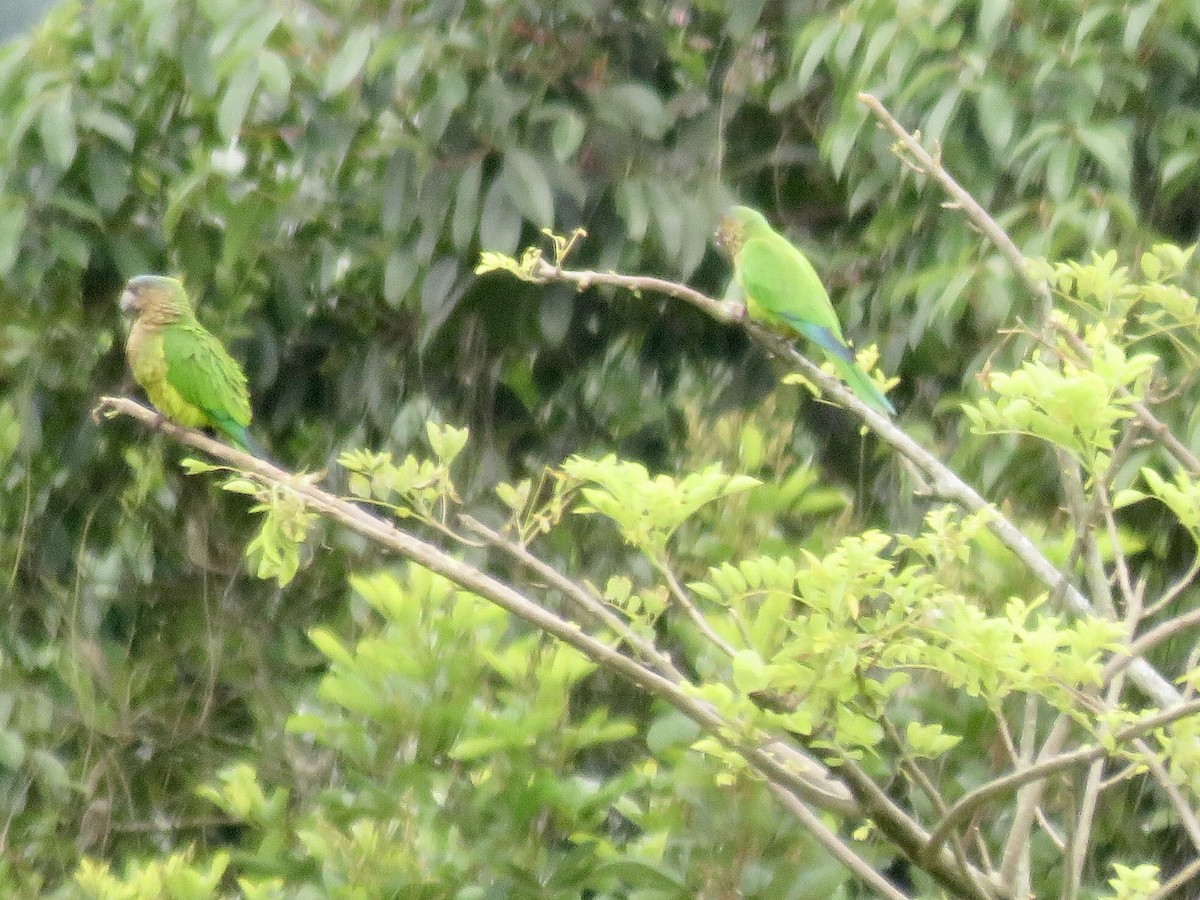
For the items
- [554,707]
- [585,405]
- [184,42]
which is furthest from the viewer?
[585,405]

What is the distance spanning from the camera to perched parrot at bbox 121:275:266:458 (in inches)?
119

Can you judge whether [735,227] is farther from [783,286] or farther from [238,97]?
[238,97]

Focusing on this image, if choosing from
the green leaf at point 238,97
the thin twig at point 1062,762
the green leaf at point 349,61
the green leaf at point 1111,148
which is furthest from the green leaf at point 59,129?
the thin twig at point 1062,762

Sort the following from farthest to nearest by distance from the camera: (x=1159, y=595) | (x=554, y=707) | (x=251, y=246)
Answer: (x=251, y=246) → (x=1159, y=595) → (x=554, y=707)

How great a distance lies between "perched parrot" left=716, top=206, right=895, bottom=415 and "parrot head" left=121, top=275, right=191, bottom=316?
1052 mm

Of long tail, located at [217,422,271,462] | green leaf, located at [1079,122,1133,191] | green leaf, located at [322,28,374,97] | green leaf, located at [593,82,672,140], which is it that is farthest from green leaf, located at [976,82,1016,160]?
long tail, located at [217,422,271,462]

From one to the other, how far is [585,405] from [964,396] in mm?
889

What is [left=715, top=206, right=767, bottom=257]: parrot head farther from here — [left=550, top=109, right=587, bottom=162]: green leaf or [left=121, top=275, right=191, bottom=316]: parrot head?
[left=121, top=275, right=191, bottom=316]: parrot head

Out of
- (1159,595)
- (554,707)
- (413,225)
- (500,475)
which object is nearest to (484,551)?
(500,475)

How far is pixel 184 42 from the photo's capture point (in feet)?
9.00

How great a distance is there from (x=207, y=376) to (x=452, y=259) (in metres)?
0.72

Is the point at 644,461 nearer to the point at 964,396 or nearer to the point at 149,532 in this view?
the point at 964,396

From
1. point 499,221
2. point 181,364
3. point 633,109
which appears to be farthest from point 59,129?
point 633,109

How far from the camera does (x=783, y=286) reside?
2.82 metres
